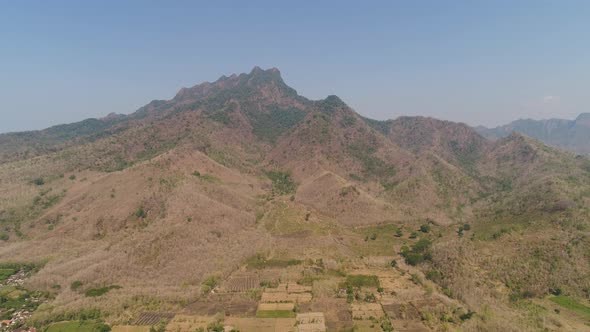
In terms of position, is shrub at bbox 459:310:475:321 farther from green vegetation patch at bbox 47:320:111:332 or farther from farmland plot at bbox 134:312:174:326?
green vegetation patch at bbox 47:320:111:332

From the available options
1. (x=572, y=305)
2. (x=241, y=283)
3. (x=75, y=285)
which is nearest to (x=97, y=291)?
(x=75, y=285)

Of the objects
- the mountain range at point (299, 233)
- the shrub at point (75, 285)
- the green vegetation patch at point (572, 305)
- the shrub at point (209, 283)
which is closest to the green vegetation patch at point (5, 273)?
the mountain range at point (299, 233)

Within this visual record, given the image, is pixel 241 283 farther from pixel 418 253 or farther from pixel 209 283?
pixel 418 253

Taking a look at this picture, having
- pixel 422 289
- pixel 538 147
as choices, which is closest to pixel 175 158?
pixel 422 289

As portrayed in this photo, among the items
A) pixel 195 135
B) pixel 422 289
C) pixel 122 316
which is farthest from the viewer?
pixel 195 135

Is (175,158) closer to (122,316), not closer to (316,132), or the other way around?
(122,316)

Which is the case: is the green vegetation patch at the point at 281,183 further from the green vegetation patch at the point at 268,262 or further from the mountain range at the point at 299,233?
the green vegetation patch at the point at 268,262
